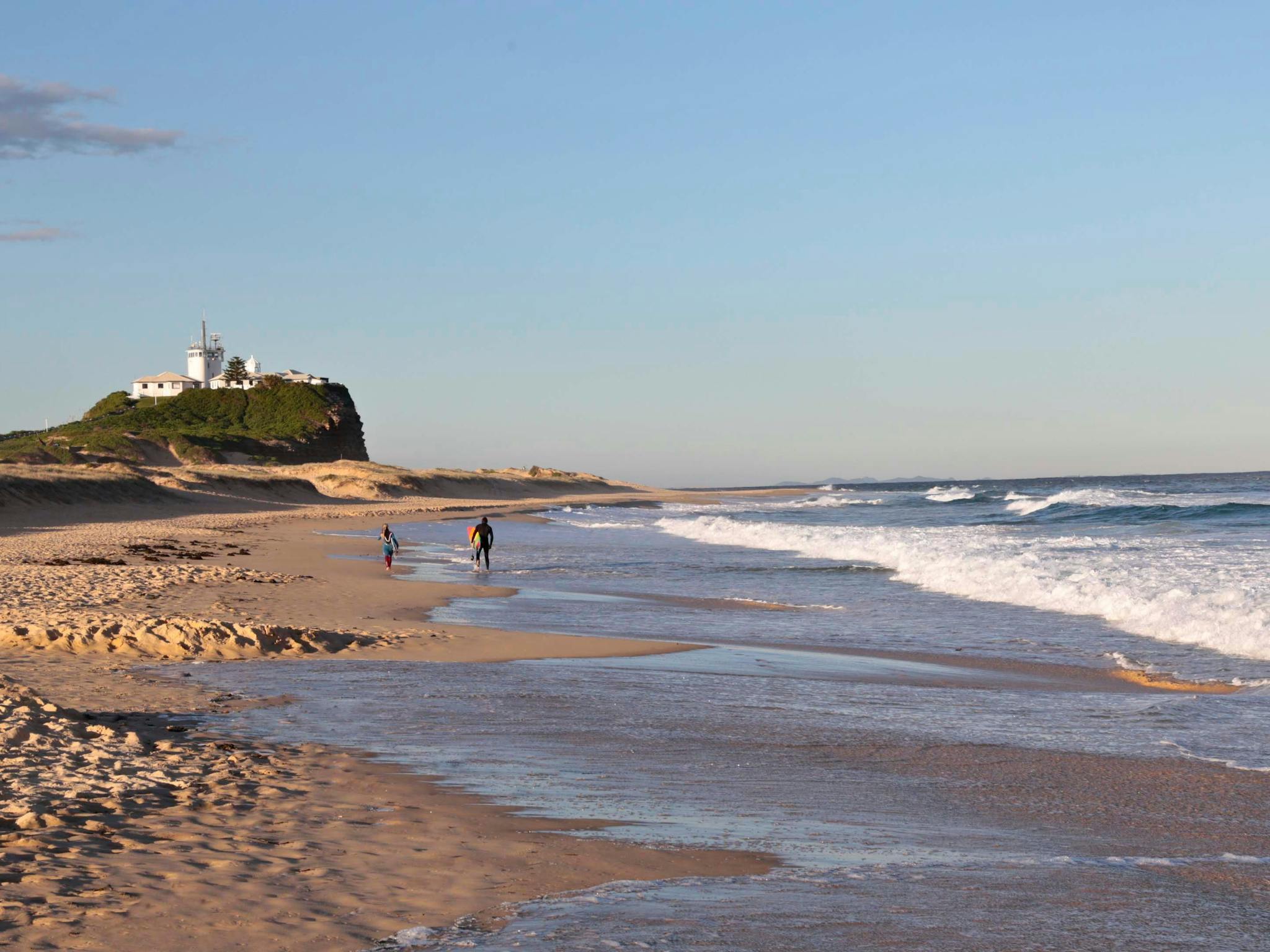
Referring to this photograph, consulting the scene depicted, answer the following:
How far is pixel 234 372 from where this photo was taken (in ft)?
438

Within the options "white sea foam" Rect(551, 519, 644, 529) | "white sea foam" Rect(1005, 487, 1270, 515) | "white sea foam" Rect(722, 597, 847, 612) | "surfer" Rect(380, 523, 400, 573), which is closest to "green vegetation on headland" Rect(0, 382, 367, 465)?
"white sea foam" Rect(551, 519, 644, 529)

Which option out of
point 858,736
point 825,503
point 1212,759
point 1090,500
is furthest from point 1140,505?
Result: point 858,736

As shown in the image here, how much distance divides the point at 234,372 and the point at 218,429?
23262 millimetres

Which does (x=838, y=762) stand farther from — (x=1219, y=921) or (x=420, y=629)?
(x=420, y=629)

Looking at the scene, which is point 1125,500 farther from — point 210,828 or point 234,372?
point 234,372

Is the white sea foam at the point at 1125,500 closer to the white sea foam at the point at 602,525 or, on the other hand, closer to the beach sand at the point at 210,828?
the white sea foam at the point at 602,525

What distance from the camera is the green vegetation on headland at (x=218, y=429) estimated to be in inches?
3647

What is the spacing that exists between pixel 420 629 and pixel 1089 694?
345 inches

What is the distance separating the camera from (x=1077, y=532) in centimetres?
4106

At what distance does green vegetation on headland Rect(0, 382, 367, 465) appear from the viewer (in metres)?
92.6

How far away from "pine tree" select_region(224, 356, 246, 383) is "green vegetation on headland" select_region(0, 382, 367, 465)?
7.53 metres

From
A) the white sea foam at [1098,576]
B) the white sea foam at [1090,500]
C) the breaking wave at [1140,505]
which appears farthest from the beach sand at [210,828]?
the white sea foam at [1090,500]

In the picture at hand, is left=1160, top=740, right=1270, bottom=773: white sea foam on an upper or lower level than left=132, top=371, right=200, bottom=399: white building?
lower

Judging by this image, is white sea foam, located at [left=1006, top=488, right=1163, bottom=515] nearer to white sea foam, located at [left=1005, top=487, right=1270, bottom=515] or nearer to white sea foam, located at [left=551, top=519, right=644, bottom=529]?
white sea foam, located at [left=1005, top=487, right=1270, bottom=515]
